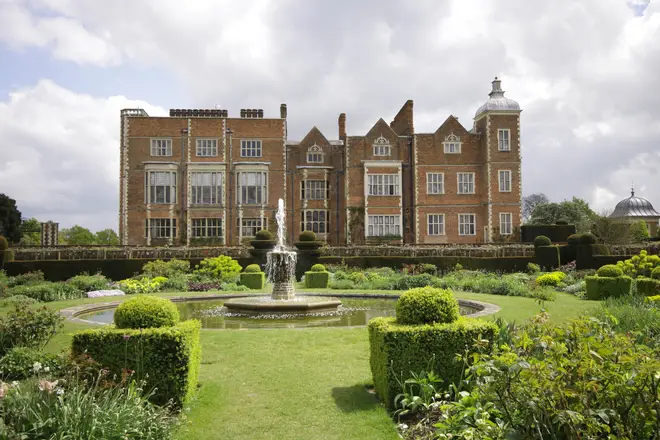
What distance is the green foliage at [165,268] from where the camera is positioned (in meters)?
22.5

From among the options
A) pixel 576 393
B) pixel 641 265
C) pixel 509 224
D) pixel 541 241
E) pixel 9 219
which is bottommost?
pixel 576 393

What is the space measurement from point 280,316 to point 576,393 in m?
10.3

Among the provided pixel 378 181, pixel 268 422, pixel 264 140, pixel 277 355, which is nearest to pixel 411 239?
pixel 378 181

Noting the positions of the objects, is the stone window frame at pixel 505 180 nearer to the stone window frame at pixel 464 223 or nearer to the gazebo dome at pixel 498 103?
the stone window frame at pixel 464 223

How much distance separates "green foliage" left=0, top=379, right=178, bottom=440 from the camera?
13.8 ft

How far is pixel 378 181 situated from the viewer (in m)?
37.1

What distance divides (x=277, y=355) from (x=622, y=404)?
18.3ft

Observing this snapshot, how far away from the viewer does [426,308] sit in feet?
20.6

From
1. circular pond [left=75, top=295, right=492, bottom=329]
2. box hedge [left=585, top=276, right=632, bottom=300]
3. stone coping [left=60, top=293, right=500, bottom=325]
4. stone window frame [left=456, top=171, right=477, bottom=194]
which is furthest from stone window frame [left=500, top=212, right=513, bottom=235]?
circular pond [left=75, top=295, right=492, bottom=329]

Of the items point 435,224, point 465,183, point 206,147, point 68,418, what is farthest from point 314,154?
point 68,418

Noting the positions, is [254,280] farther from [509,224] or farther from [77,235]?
[77,235]

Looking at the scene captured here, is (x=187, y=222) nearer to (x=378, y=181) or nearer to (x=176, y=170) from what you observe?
(x=176, y=170)

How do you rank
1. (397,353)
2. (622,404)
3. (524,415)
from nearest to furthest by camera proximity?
(622,404) → (524,415) → (397,353)

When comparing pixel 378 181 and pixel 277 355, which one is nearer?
pixel 277 355
